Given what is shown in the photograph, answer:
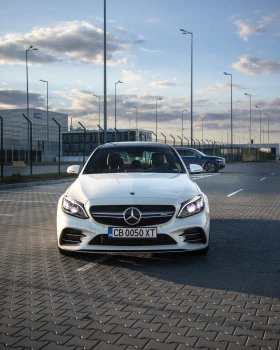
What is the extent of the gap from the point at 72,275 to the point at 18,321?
141cm

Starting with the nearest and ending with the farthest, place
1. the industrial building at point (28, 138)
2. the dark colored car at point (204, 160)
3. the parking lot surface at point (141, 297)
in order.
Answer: the parking lot surface at point (141, 297) < the industrial building at point (28, 138) < the dark colored car at point (204, 160)

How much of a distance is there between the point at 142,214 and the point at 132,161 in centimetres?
208

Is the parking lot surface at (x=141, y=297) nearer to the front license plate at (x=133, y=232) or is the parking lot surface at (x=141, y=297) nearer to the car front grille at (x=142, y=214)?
the front license plate at (x=133, y=232)

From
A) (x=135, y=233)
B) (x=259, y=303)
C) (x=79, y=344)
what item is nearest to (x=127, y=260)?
(x=135, y=233)

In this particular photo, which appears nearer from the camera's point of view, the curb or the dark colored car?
the curb

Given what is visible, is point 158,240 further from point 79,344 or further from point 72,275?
point 79,344

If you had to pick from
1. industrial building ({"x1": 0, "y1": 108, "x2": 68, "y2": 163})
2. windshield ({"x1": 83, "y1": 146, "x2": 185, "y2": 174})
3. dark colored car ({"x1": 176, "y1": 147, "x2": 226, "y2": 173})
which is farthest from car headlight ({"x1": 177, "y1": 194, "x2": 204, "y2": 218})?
dark colored car ({"x1": 176, "y1": 147, "x2": 226, "y2": 173})

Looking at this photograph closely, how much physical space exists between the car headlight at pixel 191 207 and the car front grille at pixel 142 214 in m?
0.13

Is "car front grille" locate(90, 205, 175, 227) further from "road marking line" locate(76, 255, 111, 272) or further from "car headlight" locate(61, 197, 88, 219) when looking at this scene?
"road marking line" locate(76, 255, 111, 272)

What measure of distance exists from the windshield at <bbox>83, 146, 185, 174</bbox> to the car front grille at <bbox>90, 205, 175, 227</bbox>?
169 cm

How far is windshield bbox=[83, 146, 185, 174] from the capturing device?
7027 millimetres

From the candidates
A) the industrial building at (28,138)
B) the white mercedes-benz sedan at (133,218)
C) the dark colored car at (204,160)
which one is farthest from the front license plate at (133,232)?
the dark colored car at (204,160)

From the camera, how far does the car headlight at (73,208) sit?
5.39 metres

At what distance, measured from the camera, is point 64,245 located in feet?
18.1
